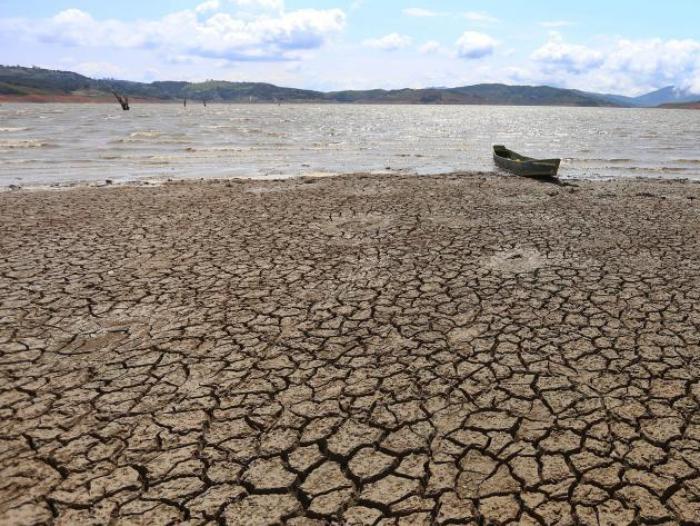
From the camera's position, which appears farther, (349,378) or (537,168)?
(537,168)

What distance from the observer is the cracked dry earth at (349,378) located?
328 cm

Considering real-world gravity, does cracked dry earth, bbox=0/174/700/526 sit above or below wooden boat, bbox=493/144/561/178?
below

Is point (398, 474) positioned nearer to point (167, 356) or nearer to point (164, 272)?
point (167, 356)

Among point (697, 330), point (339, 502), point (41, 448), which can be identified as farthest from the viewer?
point (697, 330)

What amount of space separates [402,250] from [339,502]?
5566 mm

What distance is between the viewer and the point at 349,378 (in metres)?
4.62

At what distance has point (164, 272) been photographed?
24.1 feet

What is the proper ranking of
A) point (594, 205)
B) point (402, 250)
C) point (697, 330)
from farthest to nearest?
point (594, 205), point (402, 250), point (697, 330)

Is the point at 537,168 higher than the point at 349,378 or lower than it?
higher

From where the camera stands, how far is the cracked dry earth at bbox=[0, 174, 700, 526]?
3277 millimetres

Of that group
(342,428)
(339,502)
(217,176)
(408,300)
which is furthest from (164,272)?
(217,176)

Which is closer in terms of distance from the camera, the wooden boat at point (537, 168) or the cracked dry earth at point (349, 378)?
the cracked dry earth at point (349, 378)

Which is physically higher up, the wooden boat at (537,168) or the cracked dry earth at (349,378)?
the wooden boat at (537,168)

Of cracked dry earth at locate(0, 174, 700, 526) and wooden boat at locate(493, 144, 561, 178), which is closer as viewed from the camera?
cracked dry earth at locate(0, 174, 700, 526)
